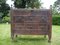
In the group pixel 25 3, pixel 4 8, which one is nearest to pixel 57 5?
pixel 25 3

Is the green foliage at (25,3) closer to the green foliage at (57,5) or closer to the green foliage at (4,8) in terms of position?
the green foliage at (4,8)

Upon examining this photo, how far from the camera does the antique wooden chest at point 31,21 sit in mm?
7409

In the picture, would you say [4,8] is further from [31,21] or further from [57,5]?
→ [31,21]

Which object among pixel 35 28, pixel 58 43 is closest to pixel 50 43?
→ pixel 58 43

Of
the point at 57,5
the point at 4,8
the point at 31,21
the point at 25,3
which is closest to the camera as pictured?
the point at 31,21

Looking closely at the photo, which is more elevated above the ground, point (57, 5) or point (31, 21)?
point (31, 21)

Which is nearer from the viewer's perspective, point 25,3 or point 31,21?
point 31,21

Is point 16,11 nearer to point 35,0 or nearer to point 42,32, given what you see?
point 42,32

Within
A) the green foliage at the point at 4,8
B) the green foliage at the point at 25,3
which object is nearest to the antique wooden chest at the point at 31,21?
the green foliage at the point at 4,8

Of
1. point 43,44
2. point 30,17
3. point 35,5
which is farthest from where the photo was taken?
point 35,5

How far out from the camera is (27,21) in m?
7.49

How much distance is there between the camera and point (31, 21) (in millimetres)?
7484

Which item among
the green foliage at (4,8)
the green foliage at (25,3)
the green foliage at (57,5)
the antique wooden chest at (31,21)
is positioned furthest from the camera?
the green foliage at (57,5)

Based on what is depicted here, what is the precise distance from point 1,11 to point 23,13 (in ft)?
60.1
